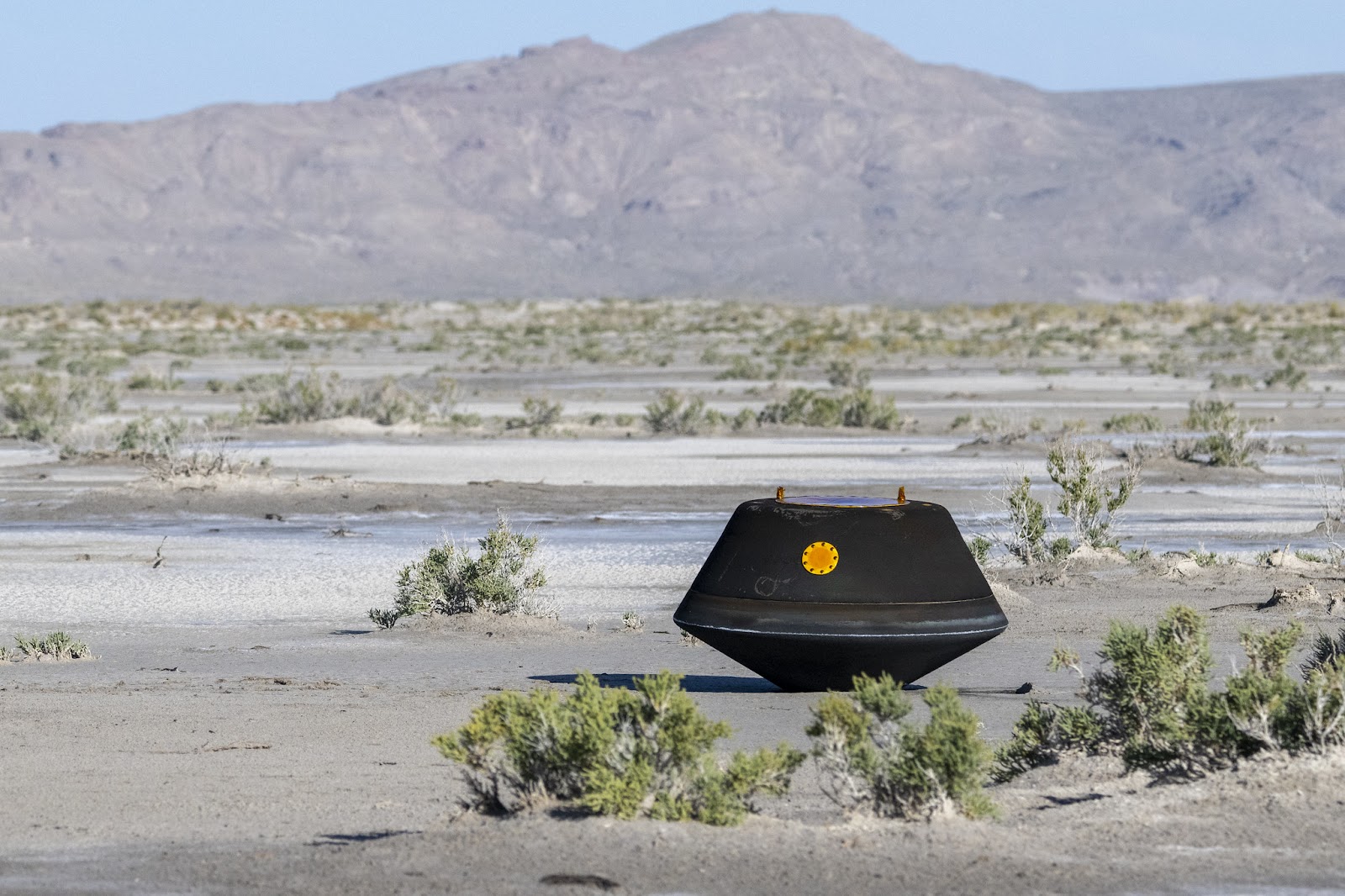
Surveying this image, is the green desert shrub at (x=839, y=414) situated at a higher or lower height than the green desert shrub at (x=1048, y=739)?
lower

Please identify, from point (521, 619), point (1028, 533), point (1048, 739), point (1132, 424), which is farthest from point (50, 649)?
point (1132, 424)

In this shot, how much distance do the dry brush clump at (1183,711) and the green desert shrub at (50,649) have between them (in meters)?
5.94

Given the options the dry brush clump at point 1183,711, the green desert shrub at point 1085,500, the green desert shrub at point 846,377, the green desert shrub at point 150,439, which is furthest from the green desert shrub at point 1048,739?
the green desert shrub at point 846,377

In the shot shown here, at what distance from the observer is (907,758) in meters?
6.84

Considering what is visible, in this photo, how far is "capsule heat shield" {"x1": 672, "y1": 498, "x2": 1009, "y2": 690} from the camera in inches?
356

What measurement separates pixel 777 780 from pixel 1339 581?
26.6ft

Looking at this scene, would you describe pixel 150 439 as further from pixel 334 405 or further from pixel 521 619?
pixel 521 619

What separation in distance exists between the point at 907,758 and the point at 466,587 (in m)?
6.68

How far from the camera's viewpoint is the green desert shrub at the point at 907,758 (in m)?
6.78

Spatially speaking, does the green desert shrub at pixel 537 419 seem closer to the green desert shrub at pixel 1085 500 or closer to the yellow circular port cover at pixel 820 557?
the green desert shrub at pixel 1085 500

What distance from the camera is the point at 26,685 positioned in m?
10.6

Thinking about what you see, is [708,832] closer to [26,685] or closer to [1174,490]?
[26,685]

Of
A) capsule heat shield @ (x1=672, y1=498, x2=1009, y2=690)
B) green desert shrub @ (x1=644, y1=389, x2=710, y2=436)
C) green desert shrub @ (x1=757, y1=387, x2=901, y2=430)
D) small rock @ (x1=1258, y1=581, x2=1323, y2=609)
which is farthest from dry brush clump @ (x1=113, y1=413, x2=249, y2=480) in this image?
capsule heat shield @ (x1=672, y1=498, x2=1009, y2=690)

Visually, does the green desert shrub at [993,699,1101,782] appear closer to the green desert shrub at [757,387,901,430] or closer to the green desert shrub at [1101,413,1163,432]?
the green desert shrub at [1101,413,1163,432]
